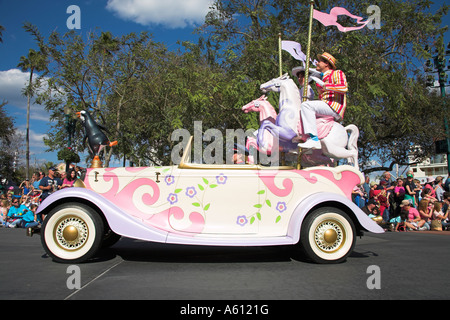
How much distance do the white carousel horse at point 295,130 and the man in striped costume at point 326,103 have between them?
23 cm

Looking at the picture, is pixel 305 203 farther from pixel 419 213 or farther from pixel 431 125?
pixel 431 125

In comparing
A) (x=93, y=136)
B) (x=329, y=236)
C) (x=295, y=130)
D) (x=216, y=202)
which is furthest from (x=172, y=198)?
(x=295, y=130)

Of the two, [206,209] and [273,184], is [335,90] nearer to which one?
[273,184]

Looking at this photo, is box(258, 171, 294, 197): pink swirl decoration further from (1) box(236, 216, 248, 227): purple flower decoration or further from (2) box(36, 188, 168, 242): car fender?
(2) box(36, 188, 168, 242): car fender

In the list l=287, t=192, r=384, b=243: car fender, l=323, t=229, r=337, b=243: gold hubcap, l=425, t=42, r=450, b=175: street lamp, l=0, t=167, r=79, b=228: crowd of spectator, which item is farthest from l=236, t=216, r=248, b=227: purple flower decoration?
l=425, t=42, r=450, b=175: street lamp

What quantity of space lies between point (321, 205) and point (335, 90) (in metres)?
2.03

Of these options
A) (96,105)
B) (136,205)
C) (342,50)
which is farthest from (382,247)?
(96,105)

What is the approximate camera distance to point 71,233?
13.5ft

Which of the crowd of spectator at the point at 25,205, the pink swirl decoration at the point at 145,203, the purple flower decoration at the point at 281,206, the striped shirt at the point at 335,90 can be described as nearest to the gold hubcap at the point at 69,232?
the pink swirl decoration at the point at 145,203

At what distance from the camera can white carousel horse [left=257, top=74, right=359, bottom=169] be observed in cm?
538

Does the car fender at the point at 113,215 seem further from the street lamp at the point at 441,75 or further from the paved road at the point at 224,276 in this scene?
the street lamp at the point at 441,75

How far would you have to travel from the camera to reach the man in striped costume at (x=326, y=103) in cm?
527

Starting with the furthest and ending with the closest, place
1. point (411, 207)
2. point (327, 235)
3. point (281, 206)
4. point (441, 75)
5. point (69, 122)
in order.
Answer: point (441, 75)
point (411, 207)
point (69, 122)
point (281, 206)
point (327, 235)

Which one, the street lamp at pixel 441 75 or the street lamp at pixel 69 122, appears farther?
the street lamp at pixel 441 75
